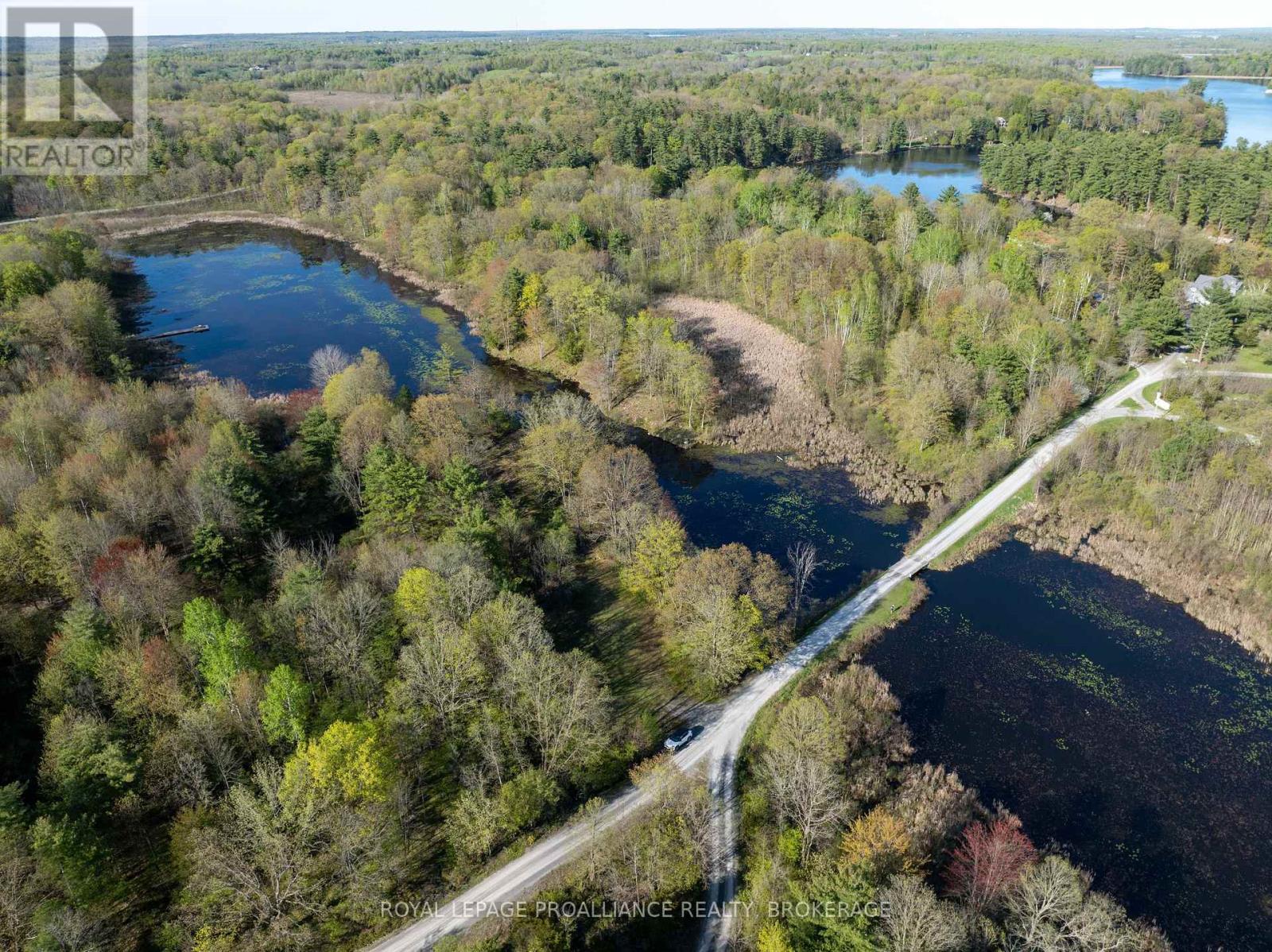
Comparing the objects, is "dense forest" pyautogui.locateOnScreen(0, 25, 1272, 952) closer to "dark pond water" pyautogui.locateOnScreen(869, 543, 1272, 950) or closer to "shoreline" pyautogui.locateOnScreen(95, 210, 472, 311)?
"shoreline" pyautogui.locateOnScreen(95, 210, 472, 311)

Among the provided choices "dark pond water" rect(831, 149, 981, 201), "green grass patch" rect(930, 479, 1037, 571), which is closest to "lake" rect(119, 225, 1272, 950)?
"green grass patch" rect(930, 479, 1037, 571)

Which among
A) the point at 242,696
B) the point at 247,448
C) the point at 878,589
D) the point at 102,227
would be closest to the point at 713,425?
the point at 878,589

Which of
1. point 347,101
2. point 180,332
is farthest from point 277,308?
point 347,101

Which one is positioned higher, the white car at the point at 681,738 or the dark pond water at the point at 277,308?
the dark pond water at the point at 277,308

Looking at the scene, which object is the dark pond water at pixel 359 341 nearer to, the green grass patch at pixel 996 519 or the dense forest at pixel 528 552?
the green grass patch at pixel 996 519

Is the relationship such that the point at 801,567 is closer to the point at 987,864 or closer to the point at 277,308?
the point at 987,864

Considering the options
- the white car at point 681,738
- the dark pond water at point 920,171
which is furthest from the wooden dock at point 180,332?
the dark pond water at point 920,171
